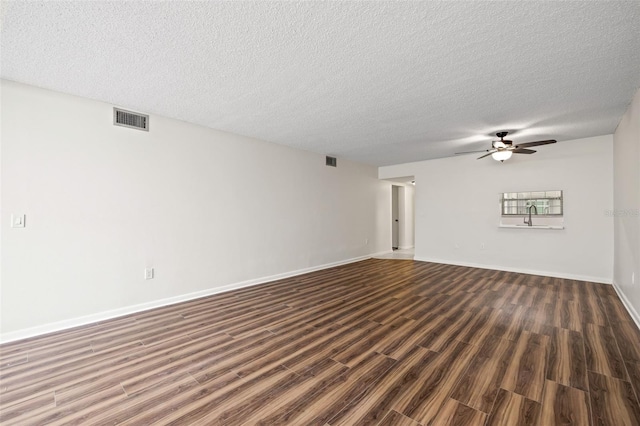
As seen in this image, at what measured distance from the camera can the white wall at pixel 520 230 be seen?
4730mm

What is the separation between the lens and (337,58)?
2293 mm

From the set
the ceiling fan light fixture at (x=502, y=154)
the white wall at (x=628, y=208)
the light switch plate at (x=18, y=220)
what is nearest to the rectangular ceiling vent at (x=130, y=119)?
the light switch plate at (x=18, y=220)

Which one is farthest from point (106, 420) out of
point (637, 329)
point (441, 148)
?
point (441, 148)

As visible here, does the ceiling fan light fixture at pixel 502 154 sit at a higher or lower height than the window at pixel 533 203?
higher

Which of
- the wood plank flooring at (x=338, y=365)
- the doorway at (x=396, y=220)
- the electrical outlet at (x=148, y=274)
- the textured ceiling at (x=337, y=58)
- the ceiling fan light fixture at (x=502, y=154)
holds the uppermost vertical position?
the textured ceiling at (x=337, y=58)

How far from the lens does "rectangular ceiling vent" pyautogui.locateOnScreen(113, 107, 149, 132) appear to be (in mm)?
3273

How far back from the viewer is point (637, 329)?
111 inches

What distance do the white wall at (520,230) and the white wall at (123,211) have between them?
3.61 metres

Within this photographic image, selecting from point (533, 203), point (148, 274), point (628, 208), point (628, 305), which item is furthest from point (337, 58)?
point (533, 203)

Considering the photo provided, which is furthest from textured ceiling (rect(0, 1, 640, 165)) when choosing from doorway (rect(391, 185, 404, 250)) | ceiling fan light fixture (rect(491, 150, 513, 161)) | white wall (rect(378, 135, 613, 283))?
doorway (rect(391, 185, 404, 250))

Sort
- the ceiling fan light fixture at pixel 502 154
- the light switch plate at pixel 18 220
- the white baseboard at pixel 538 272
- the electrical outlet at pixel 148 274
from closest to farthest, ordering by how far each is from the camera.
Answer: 1. the light switch plate at pixel 18 220
2. the electrical outlet at pixel 148 274
3. the ceiling fan light fixture at pixel 502 154
4. the white baseboard at pixel 538 272

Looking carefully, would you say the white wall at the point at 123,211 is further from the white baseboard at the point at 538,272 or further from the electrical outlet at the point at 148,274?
the white baseboard at the point at 538,272

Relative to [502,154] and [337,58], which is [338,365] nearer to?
[337,58]

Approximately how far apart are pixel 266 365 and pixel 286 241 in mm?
3148
